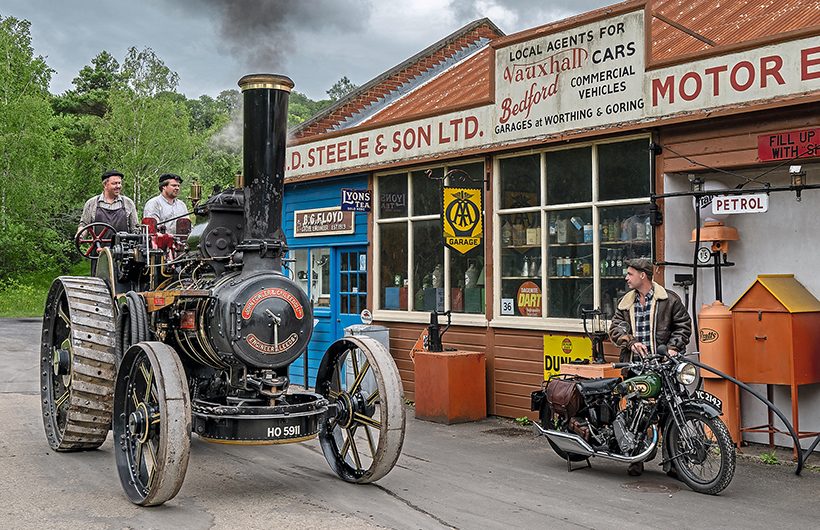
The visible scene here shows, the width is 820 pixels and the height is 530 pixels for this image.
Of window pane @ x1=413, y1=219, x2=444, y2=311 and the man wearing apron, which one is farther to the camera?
window pane @ x1=413, y1=219, x2=444, y2=311

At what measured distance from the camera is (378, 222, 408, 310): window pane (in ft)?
34.1

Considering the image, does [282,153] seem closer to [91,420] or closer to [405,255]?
[91,420]

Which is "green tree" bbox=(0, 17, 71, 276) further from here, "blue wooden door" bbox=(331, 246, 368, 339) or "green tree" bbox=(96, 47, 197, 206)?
"blue wooden door" bbox=(331, 246, 368, 339)

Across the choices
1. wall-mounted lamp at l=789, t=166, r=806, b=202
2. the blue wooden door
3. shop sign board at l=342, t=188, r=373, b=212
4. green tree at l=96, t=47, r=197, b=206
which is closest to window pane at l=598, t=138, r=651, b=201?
wall-mounted lamp at l=789, t=166, r=806, b=202

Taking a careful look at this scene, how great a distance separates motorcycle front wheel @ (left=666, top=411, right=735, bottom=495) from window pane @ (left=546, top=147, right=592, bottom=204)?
3.09 metres

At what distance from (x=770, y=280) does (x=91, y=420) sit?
19.7ft

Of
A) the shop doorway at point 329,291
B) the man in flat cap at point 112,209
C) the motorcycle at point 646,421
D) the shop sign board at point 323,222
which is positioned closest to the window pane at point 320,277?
the shop doorway at point 329,291

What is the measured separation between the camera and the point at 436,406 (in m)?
8.76

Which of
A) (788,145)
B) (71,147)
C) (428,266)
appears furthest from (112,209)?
(71,147)

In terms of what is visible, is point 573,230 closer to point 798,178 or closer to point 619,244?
point 619,244

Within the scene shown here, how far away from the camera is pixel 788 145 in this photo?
6734 mm

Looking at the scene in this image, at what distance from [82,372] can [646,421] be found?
15.0ft

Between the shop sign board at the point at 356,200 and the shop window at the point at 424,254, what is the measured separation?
0.17 m

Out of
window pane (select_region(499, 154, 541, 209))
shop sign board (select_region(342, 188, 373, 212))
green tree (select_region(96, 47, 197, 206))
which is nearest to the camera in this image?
window pane (select_region(499, 154, 541, 209))
